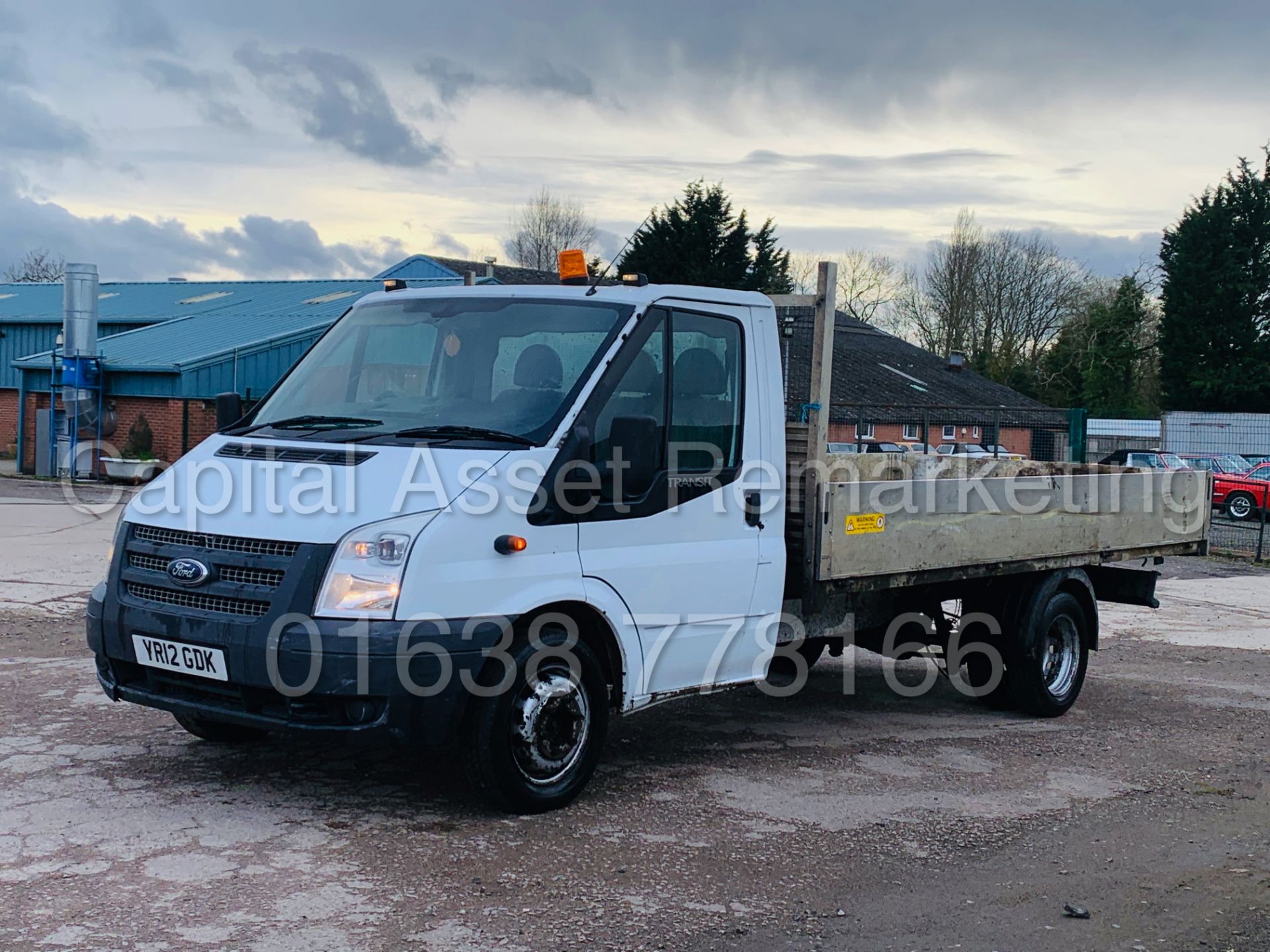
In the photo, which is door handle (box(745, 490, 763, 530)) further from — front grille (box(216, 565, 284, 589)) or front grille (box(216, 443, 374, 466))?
front grille (box(216, 565, 284, 589))

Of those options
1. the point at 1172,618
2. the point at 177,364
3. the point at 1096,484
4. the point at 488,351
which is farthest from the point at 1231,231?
the point at 488,351

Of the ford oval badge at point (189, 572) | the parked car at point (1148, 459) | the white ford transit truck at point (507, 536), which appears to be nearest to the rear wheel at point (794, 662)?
the white ford transit truck at point (507, 536)

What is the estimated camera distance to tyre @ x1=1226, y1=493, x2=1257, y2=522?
3044 cm

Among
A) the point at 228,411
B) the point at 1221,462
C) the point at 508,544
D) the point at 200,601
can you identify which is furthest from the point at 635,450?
the point at 1221,462

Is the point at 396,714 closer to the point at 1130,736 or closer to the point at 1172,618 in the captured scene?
the point at 1130,736

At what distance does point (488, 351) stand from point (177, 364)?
26.2m

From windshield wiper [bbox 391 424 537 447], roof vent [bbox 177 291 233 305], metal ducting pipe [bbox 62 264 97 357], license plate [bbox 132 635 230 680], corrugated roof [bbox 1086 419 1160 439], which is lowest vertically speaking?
license plate [bbox 132 635 230 680]

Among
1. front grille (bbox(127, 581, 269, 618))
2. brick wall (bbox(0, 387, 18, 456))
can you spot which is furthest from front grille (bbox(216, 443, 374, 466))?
brick wall (bbox(0, 387, 18, 456))

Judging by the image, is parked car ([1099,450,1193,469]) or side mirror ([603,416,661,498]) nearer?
side mirror ([603,416,661,498])

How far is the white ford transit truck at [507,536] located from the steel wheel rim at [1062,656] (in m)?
1.37

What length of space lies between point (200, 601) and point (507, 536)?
1259 millimetres

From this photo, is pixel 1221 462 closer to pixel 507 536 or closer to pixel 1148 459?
pixel 1148 459

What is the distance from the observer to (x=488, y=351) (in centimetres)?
Answer: 625

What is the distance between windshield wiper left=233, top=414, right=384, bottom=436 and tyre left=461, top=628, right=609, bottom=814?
1268 mm
